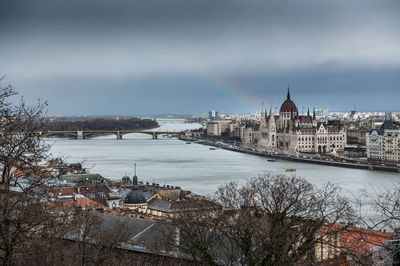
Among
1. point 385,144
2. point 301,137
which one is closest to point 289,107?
point 301,137

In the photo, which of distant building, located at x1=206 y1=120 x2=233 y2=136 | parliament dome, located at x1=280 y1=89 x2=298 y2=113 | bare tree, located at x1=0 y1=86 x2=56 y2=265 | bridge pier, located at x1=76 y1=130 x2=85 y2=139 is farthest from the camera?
distant building, located at x1=206 y1=120 x2=233 y2=136

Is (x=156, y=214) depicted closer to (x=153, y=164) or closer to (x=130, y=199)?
(x=130, y=199)

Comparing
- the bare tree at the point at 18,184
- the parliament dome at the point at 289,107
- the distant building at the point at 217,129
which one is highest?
the parliament dome at the point at 289,107

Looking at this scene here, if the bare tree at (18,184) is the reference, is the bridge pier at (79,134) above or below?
below

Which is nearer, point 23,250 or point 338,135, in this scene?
point 23,250

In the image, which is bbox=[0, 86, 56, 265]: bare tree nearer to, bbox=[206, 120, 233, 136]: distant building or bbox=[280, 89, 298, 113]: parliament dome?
bbox=[280, 89, 298, 113]: parliament dome

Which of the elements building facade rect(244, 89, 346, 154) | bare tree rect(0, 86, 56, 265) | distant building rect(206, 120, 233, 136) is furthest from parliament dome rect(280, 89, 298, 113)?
bare tree rect(0, 86, 56, 265)

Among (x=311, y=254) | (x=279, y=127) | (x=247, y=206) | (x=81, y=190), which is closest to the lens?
(x=311, y=254)

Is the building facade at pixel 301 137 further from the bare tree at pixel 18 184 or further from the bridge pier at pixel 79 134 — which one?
the bare tree at pixel 18 184

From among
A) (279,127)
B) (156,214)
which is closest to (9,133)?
(156,214)

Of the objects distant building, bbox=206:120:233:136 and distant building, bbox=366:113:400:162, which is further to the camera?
distant building, bbox=206:120:233:136

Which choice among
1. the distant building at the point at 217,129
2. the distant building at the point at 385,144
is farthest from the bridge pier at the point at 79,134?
the distant building at the point at 385,144
